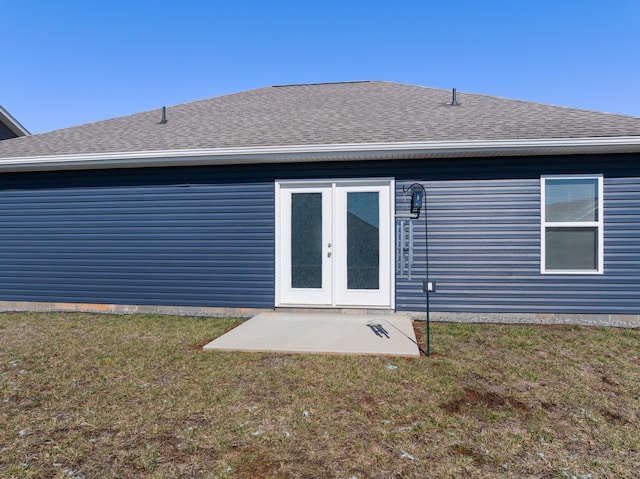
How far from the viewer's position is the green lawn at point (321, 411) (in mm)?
2395

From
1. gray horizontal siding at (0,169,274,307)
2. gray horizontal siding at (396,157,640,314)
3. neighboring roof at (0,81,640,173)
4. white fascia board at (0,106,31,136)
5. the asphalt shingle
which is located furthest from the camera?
white fascia board at (0,106,31,136)

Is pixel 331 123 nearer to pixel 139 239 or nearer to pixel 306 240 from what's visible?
pixel 306 240

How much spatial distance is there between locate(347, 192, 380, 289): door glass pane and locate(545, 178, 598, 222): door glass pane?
10.0 feet

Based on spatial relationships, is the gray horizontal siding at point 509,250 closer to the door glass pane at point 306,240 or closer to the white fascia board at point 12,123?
the door glass pane at point 306,240

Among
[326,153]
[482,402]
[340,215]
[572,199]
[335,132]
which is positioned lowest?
[482,402]

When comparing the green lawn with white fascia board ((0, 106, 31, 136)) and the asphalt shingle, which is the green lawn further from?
white fascia board ((0, 106, 31, 136))

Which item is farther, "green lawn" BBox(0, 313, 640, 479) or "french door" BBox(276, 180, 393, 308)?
"french door" BBox(276, 180, 393, 308)

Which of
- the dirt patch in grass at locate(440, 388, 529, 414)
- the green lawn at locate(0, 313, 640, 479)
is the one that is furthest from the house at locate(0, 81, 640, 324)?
the dirt patch in grass at locate(440, 388, 529, 414)

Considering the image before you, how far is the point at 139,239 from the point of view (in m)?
7.32

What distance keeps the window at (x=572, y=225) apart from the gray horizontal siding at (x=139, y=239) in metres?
5.02

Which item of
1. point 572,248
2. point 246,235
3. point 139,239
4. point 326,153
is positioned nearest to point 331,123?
point 326,153

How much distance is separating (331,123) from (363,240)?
2621 millimetres

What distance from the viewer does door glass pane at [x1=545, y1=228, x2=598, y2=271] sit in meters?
6.30

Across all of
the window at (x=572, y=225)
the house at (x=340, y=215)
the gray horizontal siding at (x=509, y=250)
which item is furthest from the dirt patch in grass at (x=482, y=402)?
the window at (x=572, y=225)
